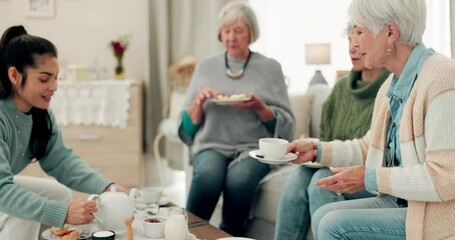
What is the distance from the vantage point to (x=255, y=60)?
8.96 feet

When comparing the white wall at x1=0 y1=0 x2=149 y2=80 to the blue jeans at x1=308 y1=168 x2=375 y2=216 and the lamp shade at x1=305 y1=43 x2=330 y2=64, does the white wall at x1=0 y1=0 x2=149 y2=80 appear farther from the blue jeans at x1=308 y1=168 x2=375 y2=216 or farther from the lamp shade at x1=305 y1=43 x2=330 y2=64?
the blue jeans at x1=308 y1=168 x2=375 y2=216

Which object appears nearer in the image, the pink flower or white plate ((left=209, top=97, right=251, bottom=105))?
white plate ((left=209, top=97, right=251, bottom=105))

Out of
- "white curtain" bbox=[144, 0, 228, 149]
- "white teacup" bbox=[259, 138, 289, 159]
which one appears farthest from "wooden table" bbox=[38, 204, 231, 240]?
"white curtain" bbox=[144, 0, 228, 149]

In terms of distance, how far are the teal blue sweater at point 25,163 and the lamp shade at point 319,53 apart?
222 cm

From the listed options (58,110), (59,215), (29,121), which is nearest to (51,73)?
(29,121)

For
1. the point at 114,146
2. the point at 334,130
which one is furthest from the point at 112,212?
the point at 114,146

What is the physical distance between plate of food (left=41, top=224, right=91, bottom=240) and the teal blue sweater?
2cm

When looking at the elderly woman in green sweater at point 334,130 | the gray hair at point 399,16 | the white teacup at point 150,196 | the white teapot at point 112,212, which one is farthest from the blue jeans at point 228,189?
the gray hair at point 399,16

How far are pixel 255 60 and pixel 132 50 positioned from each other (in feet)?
6.20

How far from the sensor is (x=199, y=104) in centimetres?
258

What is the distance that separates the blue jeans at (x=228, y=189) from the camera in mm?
2436

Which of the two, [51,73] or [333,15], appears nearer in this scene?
[51,73]

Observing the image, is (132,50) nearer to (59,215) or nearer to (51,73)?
(51,73)

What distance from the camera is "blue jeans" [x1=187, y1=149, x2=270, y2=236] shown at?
2436mm
